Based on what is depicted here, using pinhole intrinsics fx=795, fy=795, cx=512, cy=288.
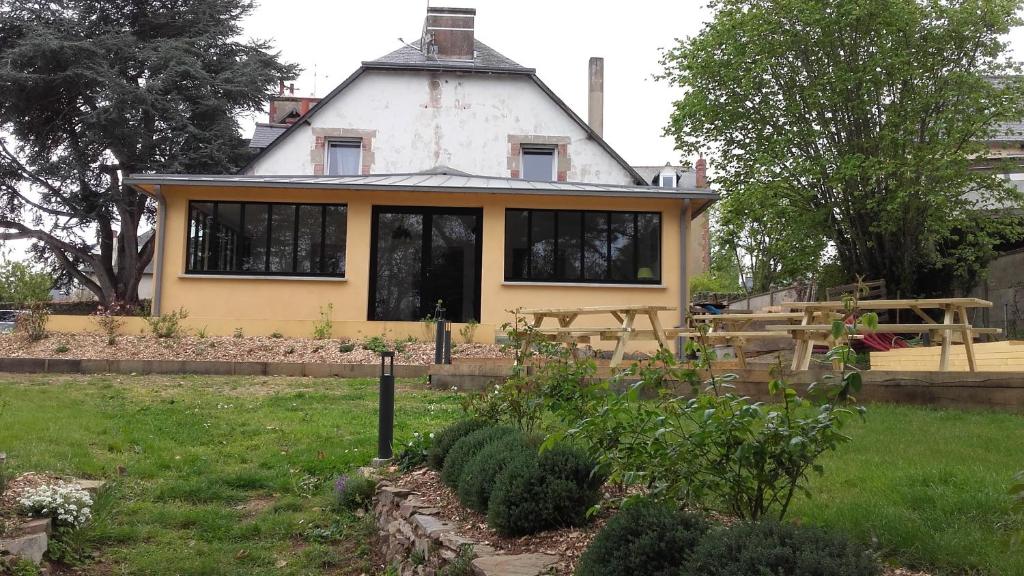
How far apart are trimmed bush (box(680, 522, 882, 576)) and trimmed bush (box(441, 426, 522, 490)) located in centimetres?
218

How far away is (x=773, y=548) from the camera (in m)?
2.36

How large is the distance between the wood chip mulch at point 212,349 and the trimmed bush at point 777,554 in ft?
28.5

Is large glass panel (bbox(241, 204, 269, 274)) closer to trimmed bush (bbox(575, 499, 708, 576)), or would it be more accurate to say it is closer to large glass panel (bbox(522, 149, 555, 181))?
large glass panel (bbox(522, 149, 555, 181))

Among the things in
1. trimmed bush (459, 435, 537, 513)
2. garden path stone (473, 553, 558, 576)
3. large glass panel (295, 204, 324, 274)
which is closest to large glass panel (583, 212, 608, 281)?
large glass panel (295, 204, 324, 274)

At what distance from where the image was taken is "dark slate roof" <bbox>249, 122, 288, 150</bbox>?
25.1 m

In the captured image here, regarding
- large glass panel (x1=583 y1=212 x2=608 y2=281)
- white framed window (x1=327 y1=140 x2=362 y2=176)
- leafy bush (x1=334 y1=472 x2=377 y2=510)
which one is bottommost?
leafy bush (x1=334 y1=472 x2=377 y2=510)

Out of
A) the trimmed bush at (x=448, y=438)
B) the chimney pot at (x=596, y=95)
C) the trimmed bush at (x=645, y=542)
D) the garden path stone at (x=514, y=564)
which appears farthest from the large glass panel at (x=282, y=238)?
the chimney pot at (x=596, y=95)

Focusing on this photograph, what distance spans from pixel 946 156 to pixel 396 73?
13008 millimetres

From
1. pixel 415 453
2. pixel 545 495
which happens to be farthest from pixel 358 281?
pixel 545 495

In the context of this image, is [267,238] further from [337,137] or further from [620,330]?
[620,330]

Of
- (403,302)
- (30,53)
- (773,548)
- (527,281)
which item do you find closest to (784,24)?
(527,281)

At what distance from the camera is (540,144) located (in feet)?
68.6

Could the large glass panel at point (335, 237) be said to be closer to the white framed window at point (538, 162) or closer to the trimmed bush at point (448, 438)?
the white framed window at point (538, 162)

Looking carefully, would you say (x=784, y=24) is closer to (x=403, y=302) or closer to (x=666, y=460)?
(x=403, y=302)
